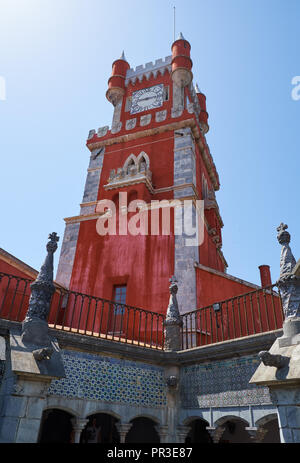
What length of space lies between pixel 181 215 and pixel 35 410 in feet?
30.8

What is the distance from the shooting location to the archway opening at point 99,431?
929 centimetres

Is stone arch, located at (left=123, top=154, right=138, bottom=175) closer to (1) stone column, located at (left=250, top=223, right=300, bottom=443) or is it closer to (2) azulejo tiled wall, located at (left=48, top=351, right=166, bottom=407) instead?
(2) azulejo tiled wall, located at (left=48, top=351, right=166, bottom=407)

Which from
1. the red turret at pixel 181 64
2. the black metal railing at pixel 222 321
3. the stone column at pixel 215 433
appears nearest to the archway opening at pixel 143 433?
the black metal railing at pixel 222 321

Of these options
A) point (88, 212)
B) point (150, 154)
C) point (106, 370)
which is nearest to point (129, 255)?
point (88, 212)

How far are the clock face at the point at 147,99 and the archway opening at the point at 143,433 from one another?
14835mm

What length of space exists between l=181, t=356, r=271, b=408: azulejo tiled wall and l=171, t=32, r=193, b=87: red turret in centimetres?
1526

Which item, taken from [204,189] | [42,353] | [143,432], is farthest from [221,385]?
[204,189]

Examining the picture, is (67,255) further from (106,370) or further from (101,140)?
(106,370)

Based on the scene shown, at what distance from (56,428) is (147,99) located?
16.1 m

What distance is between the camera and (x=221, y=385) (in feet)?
21.9

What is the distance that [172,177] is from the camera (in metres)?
14.7

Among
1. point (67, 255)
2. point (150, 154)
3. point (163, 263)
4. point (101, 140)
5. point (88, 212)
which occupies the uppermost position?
point (101, 140)

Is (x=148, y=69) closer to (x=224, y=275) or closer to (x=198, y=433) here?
(x=224, y=275)

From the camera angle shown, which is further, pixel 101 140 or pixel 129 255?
pixel 101 140
